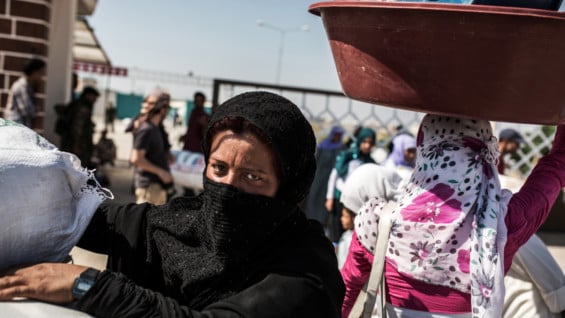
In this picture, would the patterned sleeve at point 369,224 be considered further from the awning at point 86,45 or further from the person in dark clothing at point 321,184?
the awning at point 86,45

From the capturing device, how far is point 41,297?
3.39 feet

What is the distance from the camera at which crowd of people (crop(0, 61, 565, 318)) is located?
1.11 meters

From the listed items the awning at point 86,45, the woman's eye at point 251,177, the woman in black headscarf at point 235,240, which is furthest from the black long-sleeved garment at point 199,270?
the awning at point 86,45

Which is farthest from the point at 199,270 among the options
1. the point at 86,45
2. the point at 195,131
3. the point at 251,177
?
the point at 86,45

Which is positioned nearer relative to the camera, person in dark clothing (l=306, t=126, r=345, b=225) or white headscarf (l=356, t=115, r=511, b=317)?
white headscarf (l=356, t=115, r=511, b=317)

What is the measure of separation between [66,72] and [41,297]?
539 centimetres

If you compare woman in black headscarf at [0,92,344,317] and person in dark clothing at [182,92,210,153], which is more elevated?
woman in black headscarf at [0,92,344,317]

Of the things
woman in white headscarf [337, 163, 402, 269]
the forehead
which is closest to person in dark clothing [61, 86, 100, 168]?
the forehead

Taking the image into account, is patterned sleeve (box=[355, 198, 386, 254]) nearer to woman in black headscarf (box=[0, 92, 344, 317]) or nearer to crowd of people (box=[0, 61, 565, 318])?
crowd of people (box=[0, 61, 565, 318])

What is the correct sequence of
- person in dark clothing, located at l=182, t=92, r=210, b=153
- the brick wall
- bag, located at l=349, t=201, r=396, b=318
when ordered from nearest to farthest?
bag, located at l=349, t=201, r=396, b=318
the brick wall
person in dark clothing, located at l=182, t=92, r=210, b=153

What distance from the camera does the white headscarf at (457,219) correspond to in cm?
168

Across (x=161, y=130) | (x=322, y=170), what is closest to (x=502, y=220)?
(x=161, y=130)

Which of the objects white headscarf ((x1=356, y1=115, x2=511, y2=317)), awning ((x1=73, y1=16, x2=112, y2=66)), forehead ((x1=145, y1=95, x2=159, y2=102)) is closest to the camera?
white headscarf ((x1=356, y1=115, x2=511, y2=317))

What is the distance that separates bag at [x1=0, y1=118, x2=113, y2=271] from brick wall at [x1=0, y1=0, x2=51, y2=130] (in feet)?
14.7
